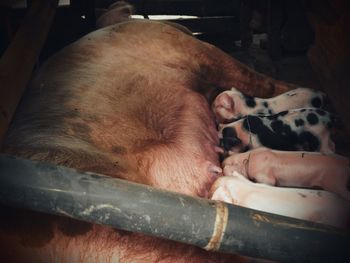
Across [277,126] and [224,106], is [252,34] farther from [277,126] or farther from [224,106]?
[277,126]

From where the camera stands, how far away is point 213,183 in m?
2.33

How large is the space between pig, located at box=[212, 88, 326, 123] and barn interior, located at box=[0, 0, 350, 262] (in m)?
0.20

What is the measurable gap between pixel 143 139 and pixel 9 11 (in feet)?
5.59

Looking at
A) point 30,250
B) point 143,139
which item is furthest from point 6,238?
point 143,139

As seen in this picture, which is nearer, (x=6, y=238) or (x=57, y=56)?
(x=6, y=238)

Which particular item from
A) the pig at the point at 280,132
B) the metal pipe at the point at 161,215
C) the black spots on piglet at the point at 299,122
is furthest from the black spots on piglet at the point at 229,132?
the metal pipe at the point at 161,215

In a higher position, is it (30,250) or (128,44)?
(128,44)

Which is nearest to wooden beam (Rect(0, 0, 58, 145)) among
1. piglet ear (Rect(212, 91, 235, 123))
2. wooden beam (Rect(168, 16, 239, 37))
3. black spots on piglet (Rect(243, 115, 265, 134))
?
piglet ear (Rect(212, 91, 235, 123))

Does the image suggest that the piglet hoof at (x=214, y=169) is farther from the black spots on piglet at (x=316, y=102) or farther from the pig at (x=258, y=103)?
the black spots on piglet at (x=316, y=102)

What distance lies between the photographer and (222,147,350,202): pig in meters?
2.29

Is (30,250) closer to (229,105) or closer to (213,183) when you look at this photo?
(213,183)

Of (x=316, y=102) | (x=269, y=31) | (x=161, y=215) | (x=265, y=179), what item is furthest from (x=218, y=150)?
(x=269, y=31)

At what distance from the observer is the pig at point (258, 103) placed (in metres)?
3.00

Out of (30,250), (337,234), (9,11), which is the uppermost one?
(9,11)
